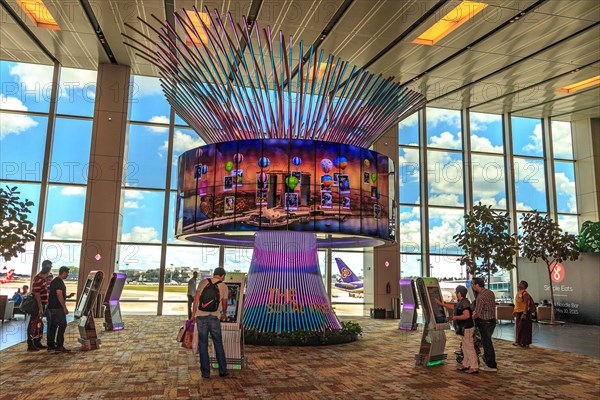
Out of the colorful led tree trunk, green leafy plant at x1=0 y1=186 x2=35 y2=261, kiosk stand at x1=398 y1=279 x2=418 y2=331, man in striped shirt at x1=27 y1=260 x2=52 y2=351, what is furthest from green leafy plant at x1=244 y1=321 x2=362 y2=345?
green leafy plant at x1=0 y1=186 x2=35 y2=261

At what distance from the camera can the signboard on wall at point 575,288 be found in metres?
16.2

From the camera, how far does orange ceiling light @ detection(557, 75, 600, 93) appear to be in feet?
57.7

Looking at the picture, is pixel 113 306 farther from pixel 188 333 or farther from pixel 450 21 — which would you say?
pixel 450 21

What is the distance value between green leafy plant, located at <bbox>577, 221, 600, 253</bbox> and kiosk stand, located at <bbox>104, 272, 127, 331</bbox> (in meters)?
16.0

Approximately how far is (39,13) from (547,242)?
1750 cm

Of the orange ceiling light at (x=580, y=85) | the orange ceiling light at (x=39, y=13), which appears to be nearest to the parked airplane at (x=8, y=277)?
the orange ceiling light at (x=39, y=13)

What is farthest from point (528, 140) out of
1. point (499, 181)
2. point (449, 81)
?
point (449, 81)

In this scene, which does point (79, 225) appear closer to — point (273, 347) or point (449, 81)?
point (273, 347)

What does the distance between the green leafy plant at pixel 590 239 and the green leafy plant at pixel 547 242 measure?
3.70 feet

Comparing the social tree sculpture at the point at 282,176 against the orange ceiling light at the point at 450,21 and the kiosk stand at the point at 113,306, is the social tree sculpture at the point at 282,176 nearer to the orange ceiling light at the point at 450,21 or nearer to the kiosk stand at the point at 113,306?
the kiosk stand at the point at 113,306

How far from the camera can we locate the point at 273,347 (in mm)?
9047

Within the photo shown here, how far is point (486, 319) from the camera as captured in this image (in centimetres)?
716

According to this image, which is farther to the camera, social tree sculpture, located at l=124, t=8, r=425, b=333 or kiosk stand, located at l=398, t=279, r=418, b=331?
kiosk stand, located at l=398, t=279, r=418, b=331

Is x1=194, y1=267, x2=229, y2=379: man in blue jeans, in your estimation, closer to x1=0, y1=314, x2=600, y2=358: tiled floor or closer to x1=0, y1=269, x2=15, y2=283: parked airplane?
x1=0, y1=314, x2=600, y2=358: tiled floor
